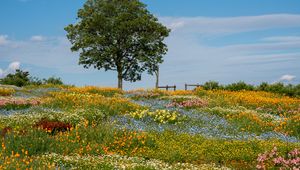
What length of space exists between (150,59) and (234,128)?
31803 mm

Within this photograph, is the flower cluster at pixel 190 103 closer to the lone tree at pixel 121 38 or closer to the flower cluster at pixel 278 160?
the flower cluster at pixel 278 160

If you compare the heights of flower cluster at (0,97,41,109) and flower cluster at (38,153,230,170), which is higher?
flower cluster at (0,97,41,109)

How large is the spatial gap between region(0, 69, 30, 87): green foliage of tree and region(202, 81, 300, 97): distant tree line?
1941 cm

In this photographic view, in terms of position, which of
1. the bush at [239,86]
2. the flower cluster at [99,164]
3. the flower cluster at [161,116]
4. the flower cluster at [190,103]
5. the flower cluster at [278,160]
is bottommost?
the flower cluster at [278,160]

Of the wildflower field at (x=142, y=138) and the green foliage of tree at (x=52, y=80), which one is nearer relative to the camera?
the wildflower field at (x=142, y=138)

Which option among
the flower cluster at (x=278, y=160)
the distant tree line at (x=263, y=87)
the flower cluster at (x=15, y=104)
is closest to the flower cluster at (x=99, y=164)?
the flower cluster at (x=278, y=160)

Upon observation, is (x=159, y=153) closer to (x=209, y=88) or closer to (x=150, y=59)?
(x=209, y=88)

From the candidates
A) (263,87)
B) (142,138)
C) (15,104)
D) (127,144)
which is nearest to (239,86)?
(263,87)

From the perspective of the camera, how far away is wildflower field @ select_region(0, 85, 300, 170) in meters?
10.9

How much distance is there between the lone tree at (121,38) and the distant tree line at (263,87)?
12618 millimetres

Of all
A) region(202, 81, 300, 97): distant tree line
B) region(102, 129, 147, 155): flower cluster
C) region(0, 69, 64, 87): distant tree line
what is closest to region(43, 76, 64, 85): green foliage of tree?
region(0, 69, 64, 87): distant tree line

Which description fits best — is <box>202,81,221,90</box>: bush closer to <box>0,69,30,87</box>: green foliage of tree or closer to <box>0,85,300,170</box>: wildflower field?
<box>0,85,300,170</box>: wildflower field

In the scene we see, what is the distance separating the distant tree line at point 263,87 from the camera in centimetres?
3475

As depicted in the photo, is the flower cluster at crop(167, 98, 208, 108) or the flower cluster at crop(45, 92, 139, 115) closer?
the flower cluster at crop(45, 92, 139, 115)
